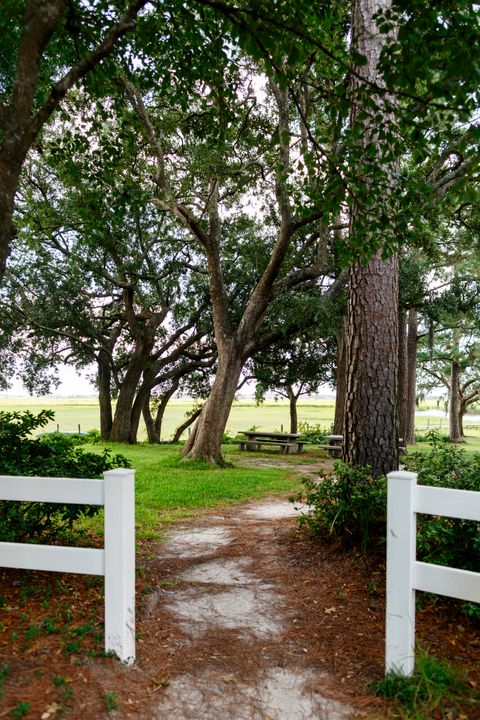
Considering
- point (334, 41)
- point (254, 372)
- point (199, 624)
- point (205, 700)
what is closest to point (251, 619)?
point (199, 624)

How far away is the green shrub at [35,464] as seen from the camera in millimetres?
4434

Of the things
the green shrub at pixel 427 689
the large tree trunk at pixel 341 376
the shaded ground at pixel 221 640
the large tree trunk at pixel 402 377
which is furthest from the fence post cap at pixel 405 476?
the large tree trunk at pixel 402 377

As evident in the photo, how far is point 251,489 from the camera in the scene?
9.70 meters

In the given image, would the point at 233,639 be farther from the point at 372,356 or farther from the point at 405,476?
the point at 372,356

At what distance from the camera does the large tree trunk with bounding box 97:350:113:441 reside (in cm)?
2147

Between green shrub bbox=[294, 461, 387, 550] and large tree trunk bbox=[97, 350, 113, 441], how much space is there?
17117 millimetres

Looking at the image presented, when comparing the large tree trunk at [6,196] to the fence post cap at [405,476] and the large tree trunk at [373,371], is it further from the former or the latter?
the large tree trunk at [373,371]

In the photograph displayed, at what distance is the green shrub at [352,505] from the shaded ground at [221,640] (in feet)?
0.68

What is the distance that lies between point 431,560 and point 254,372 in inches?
666

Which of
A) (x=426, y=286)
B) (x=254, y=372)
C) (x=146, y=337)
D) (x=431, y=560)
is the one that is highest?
(x=426, y=286)

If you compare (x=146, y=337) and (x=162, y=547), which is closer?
(x=162, y=547)

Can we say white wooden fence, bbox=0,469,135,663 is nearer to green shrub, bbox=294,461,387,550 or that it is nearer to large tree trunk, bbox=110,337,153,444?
green shrub, bbox=294,461,387,550

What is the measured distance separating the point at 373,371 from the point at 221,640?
3.01 meters

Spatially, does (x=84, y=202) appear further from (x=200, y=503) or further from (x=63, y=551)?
(x=63, y=551)
